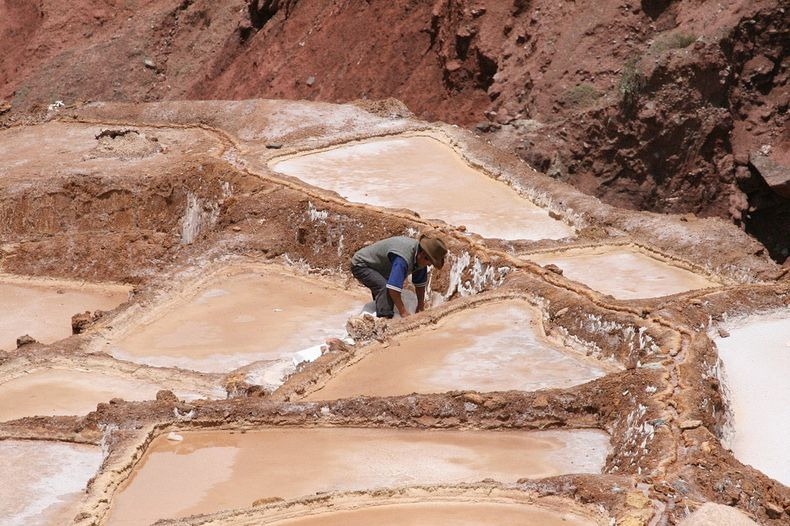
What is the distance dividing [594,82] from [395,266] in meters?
11.9

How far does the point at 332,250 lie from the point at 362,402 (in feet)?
23.2

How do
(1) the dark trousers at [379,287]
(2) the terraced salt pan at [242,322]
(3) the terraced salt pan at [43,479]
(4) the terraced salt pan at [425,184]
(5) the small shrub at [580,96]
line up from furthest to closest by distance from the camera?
1. (5) the small shrub at [580,96]
2. (4) the terraced salt pan at [425,184]
3. (1) the dark trousers at [379,287]
4. (2) the terraced salt pan at [242,322]
5. (3) the terraced salt pan at [43,479]

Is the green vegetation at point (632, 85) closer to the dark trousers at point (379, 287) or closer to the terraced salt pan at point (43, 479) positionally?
the dark trousers at point (379, 287)

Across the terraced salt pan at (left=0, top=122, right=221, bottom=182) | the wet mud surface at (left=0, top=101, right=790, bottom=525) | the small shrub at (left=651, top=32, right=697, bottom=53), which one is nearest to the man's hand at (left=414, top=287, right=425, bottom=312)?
the wet mud surface at (left=0, top=101, right=790, bottom=525)

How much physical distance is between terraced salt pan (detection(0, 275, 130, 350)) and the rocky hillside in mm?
6906

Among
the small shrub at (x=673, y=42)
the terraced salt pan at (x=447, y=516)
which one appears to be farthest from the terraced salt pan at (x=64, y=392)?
the small shrub at (x=673, y=42)

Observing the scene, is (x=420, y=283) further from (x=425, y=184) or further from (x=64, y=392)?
(x=425, y=184)

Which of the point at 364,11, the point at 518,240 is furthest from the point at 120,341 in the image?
the point at 364,11

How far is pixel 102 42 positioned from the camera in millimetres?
39531

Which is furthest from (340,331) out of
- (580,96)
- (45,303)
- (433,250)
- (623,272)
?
(580,96)

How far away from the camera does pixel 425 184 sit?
20281 mm

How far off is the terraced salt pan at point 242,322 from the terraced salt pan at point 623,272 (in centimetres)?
272

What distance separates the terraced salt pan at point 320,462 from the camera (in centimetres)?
1052

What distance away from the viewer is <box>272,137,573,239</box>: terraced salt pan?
1847 centimetres
